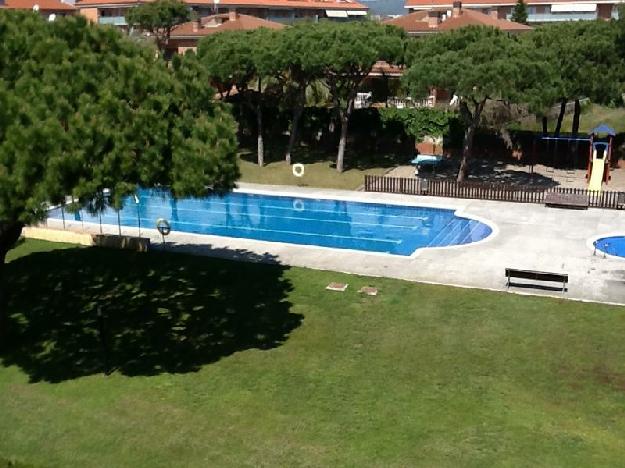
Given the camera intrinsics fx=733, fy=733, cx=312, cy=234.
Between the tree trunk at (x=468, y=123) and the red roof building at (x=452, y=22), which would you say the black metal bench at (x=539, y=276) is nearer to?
the tree trunk at (x=468, y=123)

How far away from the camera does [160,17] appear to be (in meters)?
71.8

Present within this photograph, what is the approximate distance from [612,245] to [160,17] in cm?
5601

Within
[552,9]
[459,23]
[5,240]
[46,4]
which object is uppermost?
[46,4]

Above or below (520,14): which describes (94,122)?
below

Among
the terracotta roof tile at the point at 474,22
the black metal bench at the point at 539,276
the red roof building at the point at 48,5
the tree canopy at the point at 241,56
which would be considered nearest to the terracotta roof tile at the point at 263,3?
the red roof building at the point at 48,5

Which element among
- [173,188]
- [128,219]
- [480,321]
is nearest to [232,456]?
[173,188]

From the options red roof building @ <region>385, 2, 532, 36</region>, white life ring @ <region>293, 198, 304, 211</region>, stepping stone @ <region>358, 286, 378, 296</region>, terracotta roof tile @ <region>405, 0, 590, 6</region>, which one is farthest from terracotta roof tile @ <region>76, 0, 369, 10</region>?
stepping stone @ <region>358, 286, 378, 296</region>

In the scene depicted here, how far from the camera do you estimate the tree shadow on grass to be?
17.7 m

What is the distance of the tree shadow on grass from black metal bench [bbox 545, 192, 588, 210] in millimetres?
14876

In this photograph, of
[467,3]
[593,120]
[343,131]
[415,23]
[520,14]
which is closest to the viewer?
[343,131]

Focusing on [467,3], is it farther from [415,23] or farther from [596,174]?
[596,174]

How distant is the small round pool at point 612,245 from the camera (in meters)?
26.1

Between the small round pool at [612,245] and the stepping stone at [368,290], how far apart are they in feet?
31.0

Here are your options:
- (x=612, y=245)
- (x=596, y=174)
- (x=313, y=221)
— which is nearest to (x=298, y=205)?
(x=313, y=221)
